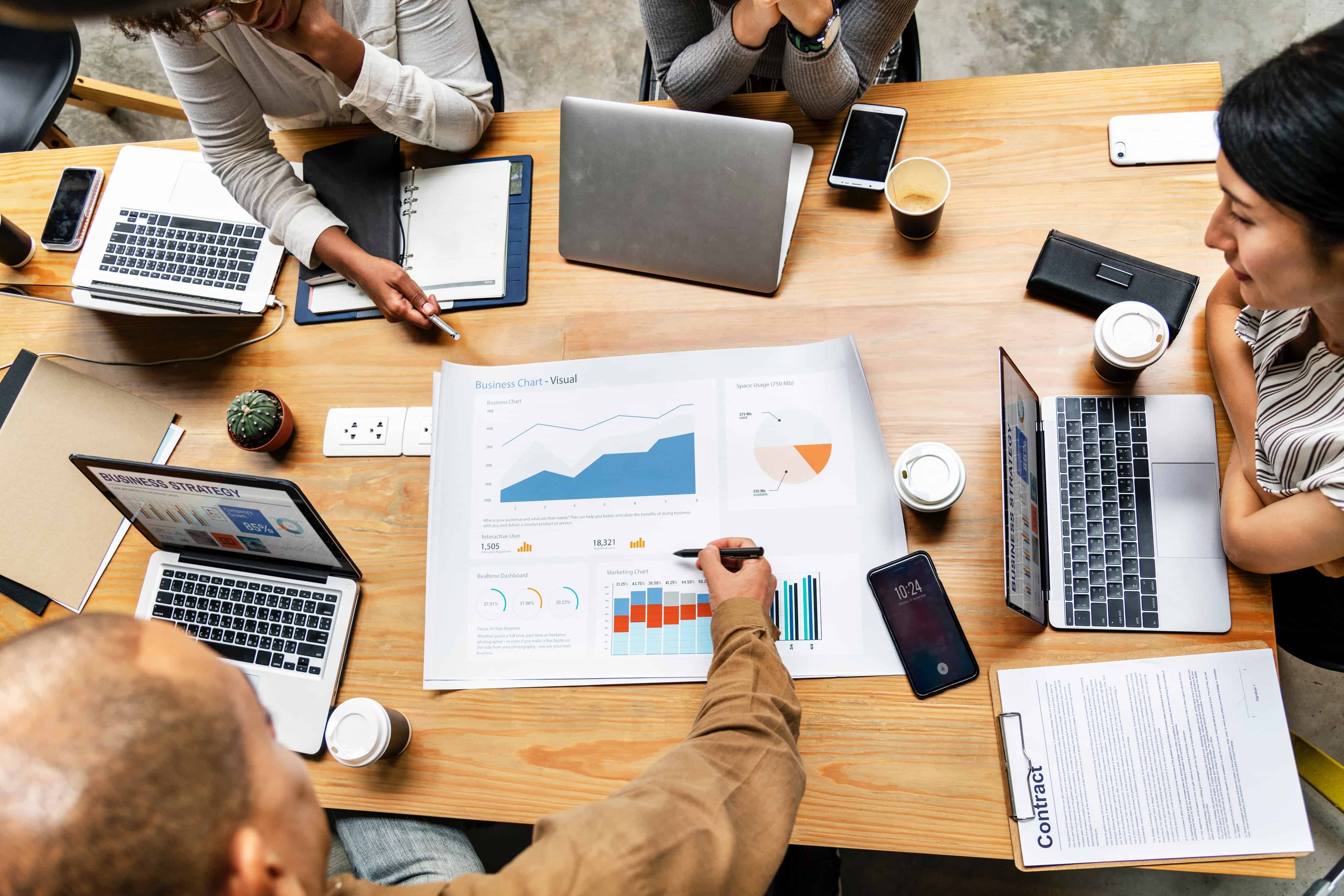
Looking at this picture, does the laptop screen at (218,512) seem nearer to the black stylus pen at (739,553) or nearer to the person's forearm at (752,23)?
the black stylus pen at (739,553)

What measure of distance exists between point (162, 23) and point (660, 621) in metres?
0.93

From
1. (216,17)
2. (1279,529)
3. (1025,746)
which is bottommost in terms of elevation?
(1025,746)

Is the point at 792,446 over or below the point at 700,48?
below

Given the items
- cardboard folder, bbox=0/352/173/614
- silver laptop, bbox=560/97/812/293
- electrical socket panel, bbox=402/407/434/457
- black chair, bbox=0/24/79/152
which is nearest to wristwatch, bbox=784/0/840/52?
silver laptop, bbox=560/97/812/293

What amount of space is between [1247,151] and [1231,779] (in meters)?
0.65

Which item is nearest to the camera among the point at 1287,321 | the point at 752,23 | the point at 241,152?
the point at 1287,321

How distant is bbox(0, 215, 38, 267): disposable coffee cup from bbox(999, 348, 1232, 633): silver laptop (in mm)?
1511

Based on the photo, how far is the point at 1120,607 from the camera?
3.06 feet

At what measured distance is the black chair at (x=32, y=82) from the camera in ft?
5.65

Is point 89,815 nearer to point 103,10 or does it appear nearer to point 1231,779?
point 103,10

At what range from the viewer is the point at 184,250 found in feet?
4.20

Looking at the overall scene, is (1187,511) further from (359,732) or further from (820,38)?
(359,732)

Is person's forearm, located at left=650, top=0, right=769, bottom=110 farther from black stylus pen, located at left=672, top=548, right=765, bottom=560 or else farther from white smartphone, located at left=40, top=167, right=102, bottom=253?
white smartphone, located at left=40, top=167, right=102, bottom=253

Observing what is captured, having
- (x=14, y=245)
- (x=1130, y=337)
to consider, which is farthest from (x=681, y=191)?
(x=14, y=245)
